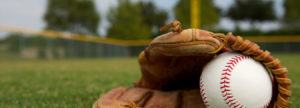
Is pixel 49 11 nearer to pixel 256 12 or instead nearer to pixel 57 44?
pixel 256 12

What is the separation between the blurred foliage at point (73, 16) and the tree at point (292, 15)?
13972 mm

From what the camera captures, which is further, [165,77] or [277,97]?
[165,77]

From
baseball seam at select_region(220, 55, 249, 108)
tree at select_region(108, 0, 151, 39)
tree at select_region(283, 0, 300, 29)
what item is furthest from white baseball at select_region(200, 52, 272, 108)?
tree at select_region(283, 0, 300, 29)

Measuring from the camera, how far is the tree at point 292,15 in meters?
32.0

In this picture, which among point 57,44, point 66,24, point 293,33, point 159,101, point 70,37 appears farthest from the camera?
point 66,24

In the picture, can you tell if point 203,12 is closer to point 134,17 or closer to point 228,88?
point 134,17

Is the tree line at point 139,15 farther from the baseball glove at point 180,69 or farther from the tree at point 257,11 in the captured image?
the baseball glove at point 180,69

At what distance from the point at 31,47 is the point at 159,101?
A: 1470 cm

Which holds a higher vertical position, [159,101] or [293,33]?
[159,101]

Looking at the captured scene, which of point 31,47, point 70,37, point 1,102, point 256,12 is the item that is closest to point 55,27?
point 256,12

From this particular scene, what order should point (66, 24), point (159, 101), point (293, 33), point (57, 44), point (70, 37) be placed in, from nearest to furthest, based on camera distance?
point (159, 101), point (57, 44), point (70, 37), point (293, 33), point (66, 24)

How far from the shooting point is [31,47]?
16812mm

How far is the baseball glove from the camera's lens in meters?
2.31

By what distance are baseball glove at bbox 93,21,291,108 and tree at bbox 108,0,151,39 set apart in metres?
27.7
